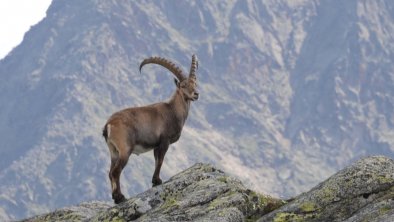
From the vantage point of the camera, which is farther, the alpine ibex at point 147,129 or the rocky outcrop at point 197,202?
the alpine ibex at point 147,129

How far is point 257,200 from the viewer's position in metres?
17.9

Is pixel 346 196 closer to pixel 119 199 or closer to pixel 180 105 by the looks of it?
pixel 119 199

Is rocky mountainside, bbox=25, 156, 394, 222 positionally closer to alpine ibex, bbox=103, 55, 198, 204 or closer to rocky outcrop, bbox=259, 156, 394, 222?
rocky outcrop, bbox=259, 156, 394, 222

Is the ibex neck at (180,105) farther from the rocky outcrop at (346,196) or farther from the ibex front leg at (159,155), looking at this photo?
the rocky outcrop at (346,196)

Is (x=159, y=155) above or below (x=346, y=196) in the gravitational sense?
above

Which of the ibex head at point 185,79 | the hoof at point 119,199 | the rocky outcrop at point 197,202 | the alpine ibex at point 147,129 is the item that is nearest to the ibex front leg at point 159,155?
the alpine ibex at point 147,129

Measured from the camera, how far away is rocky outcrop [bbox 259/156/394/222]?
52.6 feet

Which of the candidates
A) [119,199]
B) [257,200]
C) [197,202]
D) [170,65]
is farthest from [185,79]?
[257,200]

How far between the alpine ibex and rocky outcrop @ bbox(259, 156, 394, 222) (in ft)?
18.8

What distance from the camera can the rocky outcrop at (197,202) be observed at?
17453 millimetres

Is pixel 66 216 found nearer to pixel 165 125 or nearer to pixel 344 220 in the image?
pixel 165 125

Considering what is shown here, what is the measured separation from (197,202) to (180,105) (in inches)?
286

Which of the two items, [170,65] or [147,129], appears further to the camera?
[170,65]

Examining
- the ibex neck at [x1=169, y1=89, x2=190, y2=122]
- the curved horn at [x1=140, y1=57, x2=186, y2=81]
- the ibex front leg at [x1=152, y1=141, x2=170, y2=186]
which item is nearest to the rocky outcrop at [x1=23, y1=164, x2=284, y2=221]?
the ibex front leg at [x1=152, y1=141, x2=170, y2=186]
